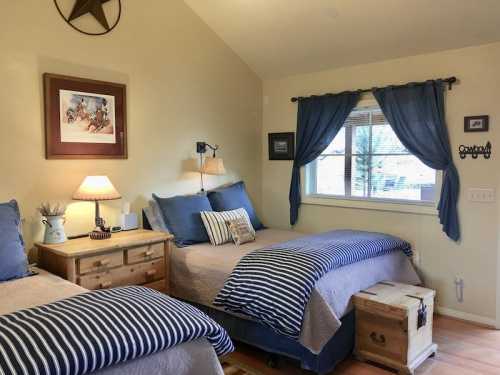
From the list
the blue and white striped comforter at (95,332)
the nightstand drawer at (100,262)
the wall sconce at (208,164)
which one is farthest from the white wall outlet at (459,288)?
the nightstand drawer at (100,262)

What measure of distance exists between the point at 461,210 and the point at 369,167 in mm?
910

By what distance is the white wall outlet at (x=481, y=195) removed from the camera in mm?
3266

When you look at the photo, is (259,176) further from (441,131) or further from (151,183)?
(441,131)

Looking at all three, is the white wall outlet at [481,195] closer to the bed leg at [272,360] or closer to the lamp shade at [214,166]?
the bed leg at [272,360]

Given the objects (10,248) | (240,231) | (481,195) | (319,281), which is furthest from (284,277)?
(481,195)

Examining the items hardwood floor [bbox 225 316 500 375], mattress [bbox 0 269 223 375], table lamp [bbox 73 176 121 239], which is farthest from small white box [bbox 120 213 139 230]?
hardwood floor [bbox 225 316 500 375]

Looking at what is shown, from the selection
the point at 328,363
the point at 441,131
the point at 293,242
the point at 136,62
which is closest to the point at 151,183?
the point at 136,62

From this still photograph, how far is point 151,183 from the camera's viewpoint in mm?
3707

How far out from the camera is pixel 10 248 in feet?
7.89

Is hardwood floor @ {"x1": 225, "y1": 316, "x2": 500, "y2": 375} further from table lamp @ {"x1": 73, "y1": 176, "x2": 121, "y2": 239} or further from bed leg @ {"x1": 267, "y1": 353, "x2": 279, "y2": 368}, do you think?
table lamp @ {"x1": 73, "y1": 176, "x2": 121, "y2": 239}

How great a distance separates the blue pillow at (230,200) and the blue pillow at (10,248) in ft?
5.72

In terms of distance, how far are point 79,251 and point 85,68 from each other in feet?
4.74

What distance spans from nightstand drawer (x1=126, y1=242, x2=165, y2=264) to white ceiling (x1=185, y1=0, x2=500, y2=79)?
217 cm

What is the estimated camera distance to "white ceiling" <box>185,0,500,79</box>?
3.10m
